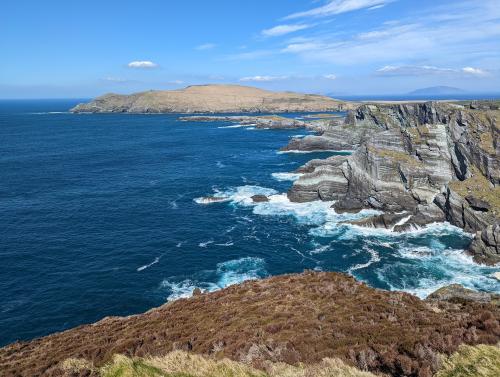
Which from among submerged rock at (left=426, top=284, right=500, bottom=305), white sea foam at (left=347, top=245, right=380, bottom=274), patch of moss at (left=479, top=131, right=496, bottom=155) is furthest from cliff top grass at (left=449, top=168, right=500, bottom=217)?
submerged rock at (left=426, top=284, right=500, bottom=305)

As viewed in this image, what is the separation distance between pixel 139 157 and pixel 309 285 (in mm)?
112526

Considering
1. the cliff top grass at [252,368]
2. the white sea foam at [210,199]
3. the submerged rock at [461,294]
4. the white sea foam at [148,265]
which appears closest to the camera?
the cliff top grass at [252,368]

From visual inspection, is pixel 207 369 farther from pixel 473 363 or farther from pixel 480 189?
pixel 480 189

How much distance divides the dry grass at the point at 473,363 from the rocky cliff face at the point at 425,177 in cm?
5071

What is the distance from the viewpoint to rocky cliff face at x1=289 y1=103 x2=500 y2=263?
67938mm

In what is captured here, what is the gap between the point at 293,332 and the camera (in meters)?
25.4

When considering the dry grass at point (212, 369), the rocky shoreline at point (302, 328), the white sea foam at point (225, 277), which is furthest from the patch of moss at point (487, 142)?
the dry grass at point (212, 369)

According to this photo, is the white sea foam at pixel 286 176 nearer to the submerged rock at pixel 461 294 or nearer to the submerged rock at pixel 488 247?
the submerged rock at pixel 488 247

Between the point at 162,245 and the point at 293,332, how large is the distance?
4211 centimetres

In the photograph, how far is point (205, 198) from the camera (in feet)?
289

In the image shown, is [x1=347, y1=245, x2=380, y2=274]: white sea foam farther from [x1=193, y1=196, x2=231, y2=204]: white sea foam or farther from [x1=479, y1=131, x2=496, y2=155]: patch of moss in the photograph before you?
[x1=193, y1=196, x2=231, y2=204]: white sea foam

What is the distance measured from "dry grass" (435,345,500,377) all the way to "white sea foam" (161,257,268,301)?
34366 mm

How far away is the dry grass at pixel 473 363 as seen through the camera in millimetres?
16750

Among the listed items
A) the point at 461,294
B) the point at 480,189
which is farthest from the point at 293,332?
the point at 480,189
